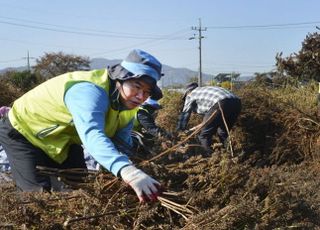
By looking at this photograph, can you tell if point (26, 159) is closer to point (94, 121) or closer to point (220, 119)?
point (94, 121)

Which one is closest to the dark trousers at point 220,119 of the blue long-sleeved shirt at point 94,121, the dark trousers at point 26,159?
the dark trousers at point 26,159

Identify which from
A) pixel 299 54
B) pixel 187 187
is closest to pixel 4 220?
pixel 187 187

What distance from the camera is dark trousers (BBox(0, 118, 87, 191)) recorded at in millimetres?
3109

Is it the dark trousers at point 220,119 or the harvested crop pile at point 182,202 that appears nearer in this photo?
the harvested crop pile at point 182,202

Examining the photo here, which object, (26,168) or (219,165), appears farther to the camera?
(26,168)

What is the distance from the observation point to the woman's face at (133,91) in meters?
2.91

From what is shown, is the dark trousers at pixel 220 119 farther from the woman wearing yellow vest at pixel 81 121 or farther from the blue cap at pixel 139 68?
the blue cap at pixel 139 68

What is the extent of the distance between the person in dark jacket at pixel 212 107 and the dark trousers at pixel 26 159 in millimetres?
4534

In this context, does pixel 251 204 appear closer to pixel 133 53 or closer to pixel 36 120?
pixel 133 53

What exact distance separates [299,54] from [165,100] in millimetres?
5889

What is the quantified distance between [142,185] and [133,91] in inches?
29.0

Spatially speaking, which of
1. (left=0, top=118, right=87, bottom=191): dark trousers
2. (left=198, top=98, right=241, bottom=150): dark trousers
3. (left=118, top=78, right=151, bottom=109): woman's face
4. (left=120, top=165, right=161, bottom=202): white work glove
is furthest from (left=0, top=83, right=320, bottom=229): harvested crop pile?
(left=198, top=98, right=241, bottom=150): dark trousers

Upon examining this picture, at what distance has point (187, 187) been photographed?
255 cm

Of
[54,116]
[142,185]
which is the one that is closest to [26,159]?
[54,116]
